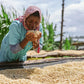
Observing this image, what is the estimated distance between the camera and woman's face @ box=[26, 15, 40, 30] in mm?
1978

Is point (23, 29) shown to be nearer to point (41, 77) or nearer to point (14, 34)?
point (14, 34)

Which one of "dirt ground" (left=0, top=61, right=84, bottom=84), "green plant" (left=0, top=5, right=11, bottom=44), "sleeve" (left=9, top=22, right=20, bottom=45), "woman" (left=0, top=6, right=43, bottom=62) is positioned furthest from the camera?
"green plant" (left=0, top=5, right=11, bottom=44)

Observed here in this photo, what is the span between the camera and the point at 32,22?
6.61ft

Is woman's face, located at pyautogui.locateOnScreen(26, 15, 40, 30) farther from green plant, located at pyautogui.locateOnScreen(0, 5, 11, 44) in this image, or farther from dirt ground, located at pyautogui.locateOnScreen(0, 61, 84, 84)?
green plant, located at pyautogui.locateOnScreen(0, 5, 11, 44)

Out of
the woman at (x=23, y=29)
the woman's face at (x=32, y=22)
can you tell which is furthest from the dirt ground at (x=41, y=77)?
the woman's face at (x=32, y=22)

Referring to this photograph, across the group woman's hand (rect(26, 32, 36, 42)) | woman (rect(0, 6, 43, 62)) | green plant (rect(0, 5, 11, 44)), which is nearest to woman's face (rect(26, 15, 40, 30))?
woman (rect(0, 6, 43, 62))

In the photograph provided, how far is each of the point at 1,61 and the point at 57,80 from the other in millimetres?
1067

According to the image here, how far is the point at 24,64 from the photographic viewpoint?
272 centimetres

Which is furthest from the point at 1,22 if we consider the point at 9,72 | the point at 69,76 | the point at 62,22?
the point at 69,76

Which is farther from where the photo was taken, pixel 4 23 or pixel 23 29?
pixel 4 23

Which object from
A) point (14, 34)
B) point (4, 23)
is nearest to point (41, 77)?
point (14, 34)

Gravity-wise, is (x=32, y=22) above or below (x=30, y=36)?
above

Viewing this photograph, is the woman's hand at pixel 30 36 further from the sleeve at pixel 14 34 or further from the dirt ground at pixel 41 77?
the dirt ground at pixel 41 77

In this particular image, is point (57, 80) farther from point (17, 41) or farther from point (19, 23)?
point (19, 23)
